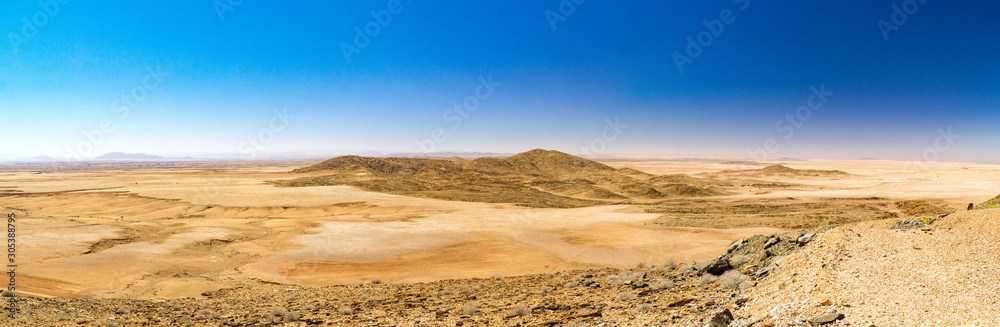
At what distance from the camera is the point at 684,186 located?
52.4m

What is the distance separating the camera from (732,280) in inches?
328

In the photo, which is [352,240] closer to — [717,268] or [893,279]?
[717,268]

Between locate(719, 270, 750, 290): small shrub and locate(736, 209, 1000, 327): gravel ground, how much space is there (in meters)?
0.54

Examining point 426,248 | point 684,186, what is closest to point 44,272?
point 426,248

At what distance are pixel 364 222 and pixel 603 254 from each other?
16451 mm

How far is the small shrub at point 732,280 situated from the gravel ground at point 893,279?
0.54m

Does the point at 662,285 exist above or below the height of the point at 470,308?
above

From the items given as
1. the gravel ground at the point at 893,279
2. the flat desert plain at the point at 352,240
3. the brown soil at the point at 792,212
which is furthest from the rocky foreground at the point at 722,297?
the brown soil at the point at 792,212

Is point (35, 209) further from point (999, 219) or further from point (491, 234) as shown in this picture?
point (999, 219)

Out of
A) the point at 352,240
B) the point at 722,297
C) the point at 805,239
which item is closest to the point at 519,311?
the point at 722,297

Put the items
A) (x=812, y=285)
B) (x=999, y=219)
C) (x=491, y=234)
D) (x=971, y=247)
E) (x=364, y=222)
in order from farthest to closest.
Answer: (x=364, y=222) < (x=491, y=234) < (x=999, y=219) < (x=971, y=247) < (x=812, y=285)

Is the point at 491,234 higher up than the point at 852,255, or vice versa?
the point at 852,255

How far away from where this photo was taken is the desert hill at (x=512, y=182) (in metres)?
47.6

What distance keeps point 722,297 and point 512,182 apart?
55.8 metres
